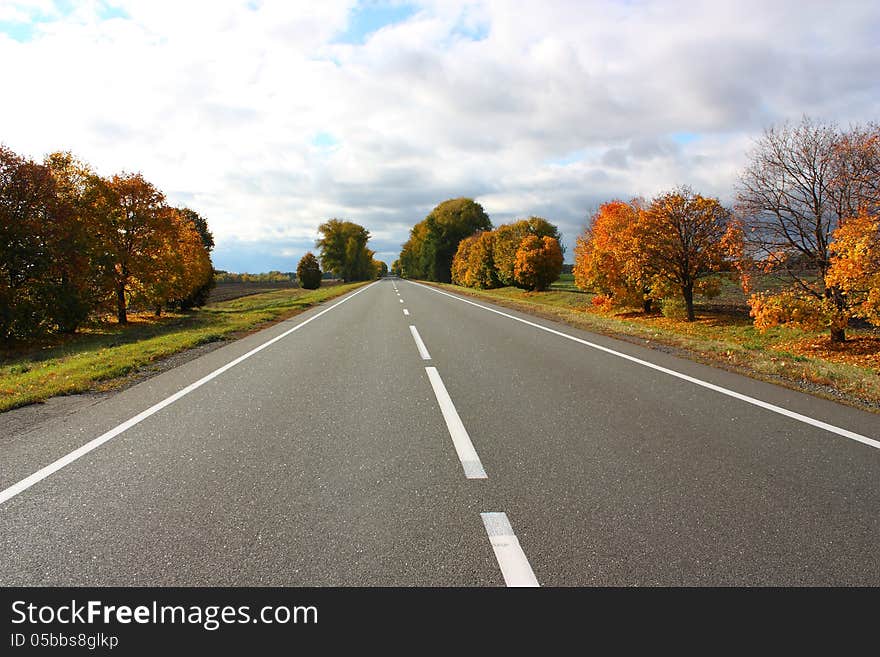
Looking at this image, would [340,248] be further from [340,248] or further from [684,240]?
[684,240]

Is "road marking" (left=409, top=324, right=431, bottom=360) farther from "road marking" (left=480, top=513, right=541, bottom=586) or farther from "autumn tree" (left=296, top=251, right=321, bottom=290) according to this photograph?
"autumn tree" (left=296, top=251, right=321, bottom=290)

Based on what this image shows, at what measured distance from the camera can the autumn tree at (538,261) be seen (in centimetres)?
3853

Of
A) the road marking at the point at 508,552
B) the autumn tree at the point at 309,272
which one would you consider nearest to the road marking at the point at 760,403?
the road marking at the point at 508,552

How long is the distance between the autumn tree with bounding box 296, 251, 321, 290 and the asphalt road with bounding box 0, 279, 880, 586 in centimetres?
7115

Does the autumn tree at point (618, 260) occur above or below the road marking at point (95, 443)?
above

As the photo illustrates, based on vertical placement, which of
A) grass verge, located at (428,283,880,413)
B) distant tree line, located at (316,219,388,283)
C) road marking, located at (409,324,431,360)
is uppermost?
distant tree line, located at (316,219,388,283)

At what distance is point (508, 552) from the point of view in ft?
9.25

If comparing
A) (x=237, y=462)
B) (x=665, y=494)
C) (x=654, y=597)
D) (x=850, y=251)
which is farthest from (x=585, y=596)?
(x=850, y=251)

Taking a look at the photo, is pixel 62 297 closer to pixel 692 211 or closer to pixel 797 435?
pixel 797 435

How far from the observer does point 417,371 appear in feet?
27.1

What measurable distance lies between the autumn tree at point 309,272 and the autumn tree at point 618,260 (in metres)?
58.5

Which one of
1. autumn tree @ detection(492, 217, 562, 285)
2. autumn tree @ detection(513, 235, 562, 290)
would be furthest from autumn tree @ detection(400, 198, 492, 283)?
autumn tree @ detection(513, 235, 562, 290)

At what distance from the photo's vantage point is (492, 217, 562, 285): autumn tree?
43.6m

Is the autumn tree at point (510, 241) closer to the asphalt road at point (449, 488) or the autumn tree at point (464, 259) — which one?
the autumn tree at point (464, 259)
